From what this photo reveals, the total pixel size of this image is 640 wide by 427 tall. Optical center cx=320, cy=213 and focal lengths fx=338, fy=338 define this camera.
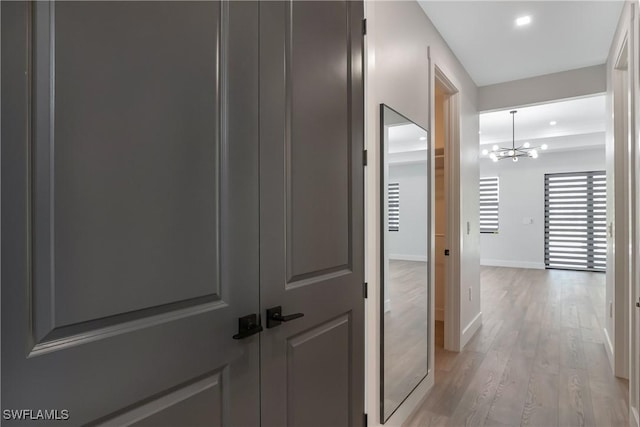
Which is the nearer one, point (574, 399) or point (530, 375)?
point (574, 399)

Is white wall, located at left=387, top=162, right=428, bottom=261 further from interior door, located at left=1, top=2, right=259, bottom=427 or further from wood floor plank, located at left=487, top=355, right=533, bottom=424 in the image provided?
interior door, located at left=1, top=2, right=259, bottom=427

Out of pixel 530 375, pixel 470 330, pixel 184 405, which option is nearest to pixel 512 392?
pixel 530 375

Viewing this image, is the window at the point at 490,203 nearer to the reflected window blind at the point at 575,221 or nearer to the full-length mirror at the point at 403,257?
the reflected window blind at the point at 575,221

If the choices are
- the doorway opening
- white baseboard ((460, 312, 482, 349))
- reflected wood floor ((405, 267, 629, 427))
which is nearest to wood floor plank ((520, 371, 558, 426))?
reflected wood floor ((405, 267, 629, 427))

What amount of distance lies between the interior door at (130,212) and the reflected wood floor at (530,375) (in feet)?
5.94

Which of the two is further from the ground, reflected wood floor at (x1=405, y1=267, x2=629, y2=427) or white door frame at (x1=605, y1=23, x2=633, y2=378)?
white door frame at (x1=605, y1=23, x2=633, y2=378)

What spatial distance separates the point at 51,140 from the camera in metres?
0.67

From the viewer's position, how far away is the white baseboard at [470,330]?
3299 millimetres

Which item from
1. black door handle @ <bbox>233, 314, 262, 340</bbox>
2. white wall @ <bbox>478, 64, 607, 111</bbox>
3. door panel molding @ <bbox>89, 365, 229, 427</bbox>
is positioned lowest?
door panel molding @ <bbox>89, 365, 229, 427</bbox>

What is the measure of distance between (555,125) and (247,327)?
7.25 metres

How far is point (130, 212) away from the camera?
2.57 feet

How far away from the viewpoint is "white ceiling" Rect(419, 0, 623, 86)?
2.45 m

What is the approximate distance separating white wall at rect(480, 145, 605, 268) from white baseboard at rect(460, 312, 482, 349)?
516 cm

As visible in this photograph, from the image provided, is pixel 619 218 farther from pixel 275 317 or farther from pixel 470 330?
pixel 275 317
